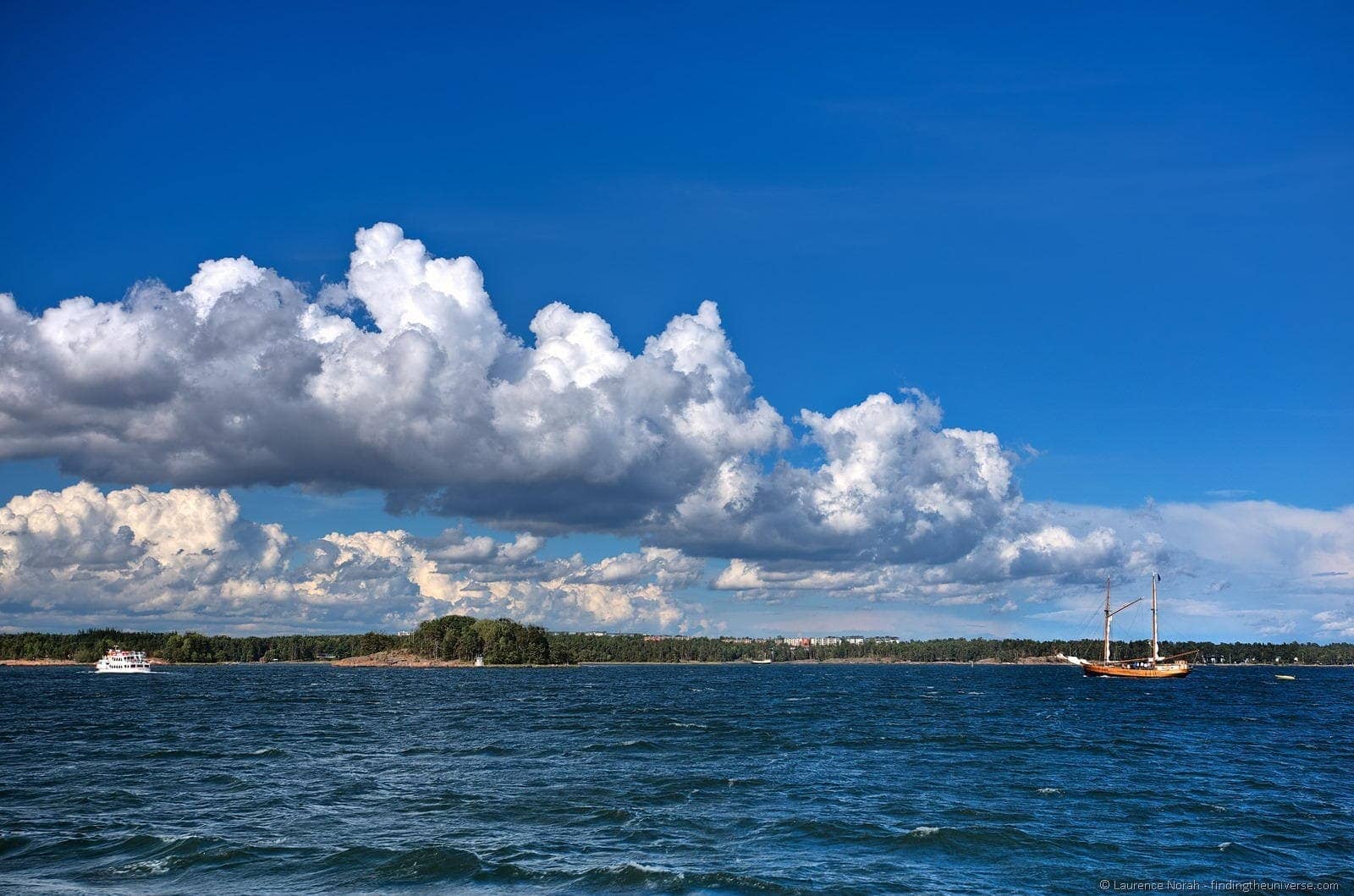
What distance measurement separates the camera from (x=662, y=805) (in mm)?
53719

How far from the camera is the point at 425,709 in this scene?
433 ft

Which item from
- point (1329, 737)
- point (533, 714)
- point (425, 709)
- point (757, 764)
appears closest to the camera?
point (757, 764)

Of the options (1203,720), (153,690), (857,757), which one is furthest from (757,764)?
(153,690)

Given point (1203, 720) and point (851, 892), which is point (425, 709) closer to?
point (1203, 720)

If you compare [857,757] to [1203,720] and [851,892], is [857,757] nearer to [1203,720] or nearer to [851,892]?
[851,892]

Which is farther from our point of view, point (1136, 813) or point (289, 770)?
point (289, 770)

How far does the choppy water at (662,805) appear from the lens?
1558 inches

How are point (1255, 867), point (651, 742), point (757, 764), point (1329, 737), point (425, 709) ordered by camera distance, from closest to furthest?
1. point (1255, 867)
2. point (757, 764)
3. point (651, 742)
4. point (1329, 737)
5. point (425, 709)

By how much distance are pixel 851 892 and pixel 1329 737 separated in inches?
3374

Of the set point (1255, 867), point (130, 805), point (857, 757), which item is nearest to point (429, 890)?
point (130, 805)

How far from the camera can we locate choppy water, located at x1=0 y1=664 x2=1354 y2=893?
130 feet

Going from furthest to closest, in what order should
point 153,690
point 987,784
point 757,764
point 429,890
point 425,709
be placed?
point 153,690 < point 425,709 < point 757,764 < point 987,784 < point 429,890

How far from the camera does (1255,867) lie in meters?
41.9

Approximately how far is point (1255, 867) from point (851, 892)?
18.0 metres
